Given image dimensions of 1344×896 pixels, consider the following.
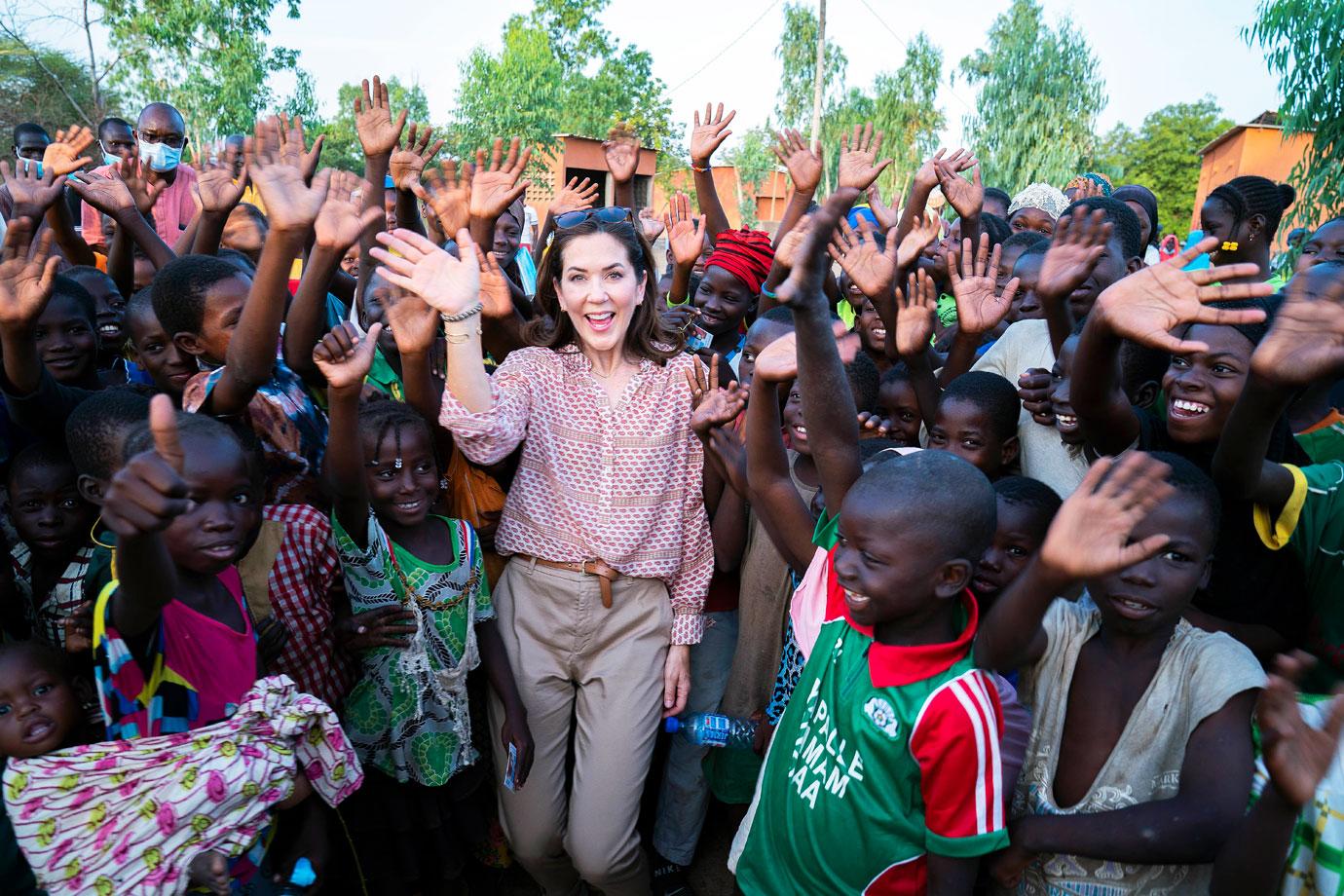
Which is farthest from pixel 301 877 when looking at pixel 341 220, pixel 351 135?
pixel 351 135

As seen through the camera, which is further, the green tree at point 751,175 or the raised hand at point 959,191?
the green tree at point 751,175

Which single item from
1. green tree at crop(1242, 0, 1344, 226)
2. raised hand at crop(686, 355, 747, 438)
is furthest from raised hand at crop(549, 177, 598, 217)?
green tree at crop(1242, 0, 1344, 226)

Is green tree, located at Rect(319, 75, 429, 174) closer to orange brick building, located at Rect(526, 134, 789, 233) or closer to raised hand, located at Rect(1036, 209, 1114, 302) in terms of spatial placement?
orange brick building, located at Rect(526, 134, 789, 233)

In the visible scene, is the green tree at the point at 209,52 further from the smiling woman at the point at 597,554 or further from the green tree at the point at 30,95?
the smiling woman at the point at 597,554

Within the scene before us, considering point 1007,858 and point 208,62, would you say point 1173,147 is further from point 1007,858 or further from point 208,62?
point 1007,858

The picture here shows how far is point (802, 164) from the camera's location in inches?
163

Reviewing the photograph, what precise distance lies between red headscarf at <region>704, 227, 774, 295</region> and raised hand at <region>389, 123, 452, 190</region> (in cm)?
137

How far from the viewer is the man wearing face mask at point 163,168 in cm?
532

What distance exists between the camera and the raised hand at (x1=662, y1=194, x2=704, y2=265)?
441 cm

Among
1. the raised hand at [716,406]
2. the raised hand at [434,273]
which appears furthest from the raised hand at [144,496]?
the raised hand at [716,406]

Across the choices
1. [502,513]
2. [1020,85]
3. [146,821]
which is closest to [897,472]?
[502,513]

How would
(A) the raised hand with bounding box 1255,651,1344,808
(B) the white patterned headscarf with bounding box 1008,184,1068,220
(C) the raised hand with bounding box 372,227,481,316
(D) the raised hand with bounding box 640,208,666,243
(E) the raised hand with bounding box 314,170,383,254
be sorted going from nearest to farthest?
(A) the raised hand with bounding box 1255,651,1344,808
(C) the raised hand with bounding box 372,227,481,316
(E) the raised hand with bounding box 314,170,383,254
(D) the raised hand with bounding box 640,208,666,243
(B) the white patterned headscarf with bounding box 1008,184,1068,220

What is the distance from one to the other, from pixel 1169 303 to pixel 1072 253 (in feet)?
2.39

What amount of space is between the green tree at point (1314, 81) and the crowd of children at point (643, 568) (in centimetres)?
512
